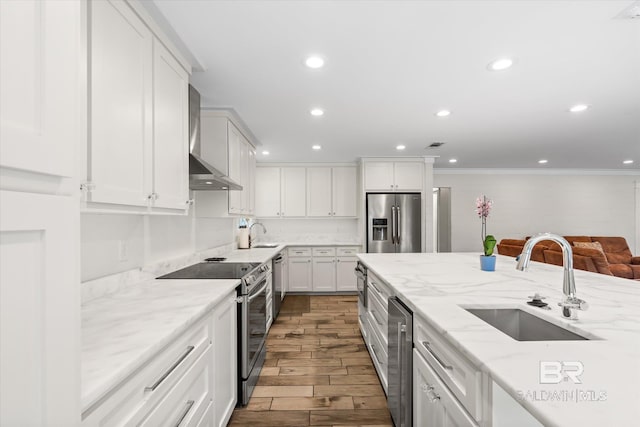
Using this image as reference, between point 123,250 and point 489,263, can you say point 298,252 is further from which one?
point 123,250

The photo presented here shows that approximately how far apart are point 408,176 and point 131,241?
14.5 ft

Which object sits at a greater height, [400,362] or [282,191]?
[282,191]

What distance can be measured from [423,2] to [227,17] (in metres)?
1.04

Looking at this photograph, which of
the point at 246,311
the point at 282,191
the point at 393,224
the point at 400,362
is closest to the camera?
the point at 400,362

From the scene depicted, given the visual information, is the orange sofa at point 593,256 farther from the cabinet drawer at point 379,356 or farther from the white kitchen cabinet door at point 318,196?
the white kitchen cabinet door at point 318,196

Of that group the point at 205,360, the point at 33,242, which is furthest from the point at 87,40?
the point at 205,360

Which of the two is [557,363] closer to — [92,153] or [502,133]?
[92,153]

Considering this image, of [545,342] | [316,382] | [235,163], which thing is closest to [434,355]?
[545,342]

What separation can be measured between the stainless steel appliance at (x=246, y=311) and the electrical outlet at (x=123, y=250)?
1.08ft

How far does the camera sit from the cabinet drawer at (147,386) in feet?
2.63

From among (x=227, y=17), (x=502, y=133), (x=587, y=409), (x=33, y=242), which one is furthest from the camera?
(x=502, y=133)

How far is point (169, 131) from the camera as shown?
1.77m

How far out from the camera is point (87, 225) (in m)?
1.55

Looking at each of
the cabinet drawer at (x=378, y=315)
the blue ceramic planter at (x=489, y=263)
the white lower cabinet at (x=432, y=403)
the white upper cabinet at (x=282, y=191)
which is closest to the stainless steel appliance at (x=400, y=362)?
the white lower cabinet at (x=432, y=403)
